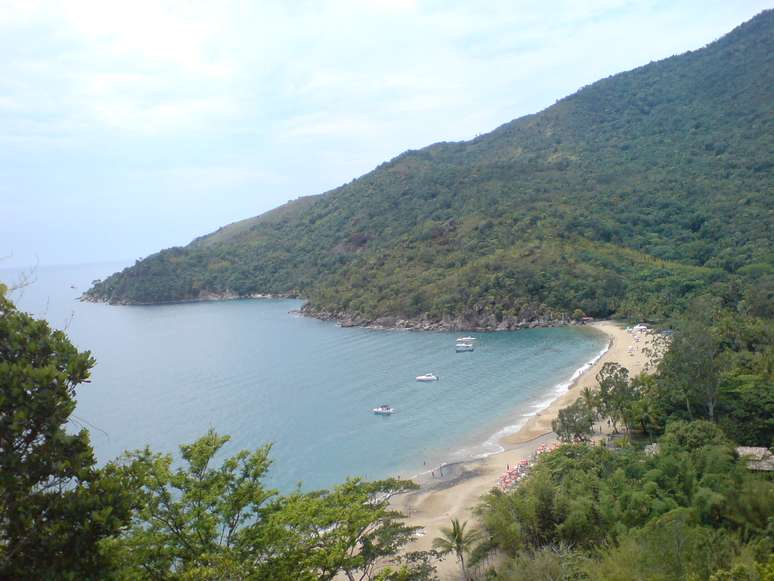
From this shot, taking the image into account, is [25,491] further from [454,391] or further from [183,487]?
[454,391]

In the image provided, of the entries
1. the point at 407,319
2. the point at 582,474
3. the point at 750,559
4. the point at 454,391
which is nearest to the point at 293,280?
the point at 407,319

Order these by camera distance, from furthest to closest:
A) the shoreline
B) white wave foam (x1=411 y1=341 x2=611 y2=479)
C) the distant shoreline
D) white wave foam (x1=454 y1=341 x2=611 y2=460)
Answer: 1. the distant shoreline
2. white wave foam (x1=454 y1=341 x2=611 y2=460)
3. white wave foam (x1=411 y1=341 x2=611 y2=479)
4. the shoreline

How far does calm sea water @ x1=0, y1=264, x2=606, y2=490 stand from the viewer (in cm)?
3391

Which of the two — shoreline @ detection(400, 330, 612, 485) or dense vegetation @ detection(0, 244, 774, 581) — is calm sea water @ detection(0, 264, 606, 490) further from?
dense vegetation @ detection(0, 244, 774, 581)

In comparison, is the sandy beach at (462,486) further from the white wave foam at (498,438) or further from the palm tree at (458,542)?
the palm tree at (458,542)

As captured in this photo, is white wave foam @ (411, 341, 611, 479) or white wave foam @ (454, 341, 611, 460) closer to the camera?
white wave foam @ (411, 341, 611, 479)

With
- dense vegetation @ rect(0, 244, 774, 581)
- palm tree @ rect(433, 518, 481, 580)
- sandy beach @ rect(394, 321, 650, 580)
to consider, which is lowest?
sandy beach @ rect(394, 321, 650, 580)

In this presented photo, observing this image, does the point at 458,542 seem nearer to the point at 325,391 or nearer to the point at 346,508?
the point at 346,508

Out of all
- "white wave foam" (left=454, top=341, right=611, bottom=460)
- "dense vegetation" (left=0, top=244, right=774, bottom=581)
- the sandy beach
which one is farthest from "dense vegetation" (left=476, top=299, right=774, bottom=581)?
"white wave foam" (left=454, top=341, right=611, bottom=460)

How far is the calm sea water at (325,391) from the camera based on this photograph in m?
33.9

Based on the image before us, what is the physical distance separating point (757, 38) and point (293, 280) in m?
127

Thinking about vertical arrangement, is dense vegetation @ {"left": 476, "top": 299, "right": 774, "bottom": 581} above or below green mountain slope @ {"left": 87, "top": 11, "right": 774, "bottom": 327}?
below

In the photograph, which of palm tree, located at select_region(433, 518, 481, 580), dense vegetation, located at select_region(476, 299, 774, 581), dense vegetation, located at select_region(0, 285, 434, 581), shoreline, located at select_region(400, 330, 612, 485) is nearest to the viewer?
dense vegetation, located at select_region(0, 285, 434, 581)

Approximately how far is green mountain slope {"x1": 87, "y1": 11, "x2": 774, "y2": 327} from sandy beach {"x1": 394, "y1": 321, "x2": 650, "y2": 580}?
2732 cm
